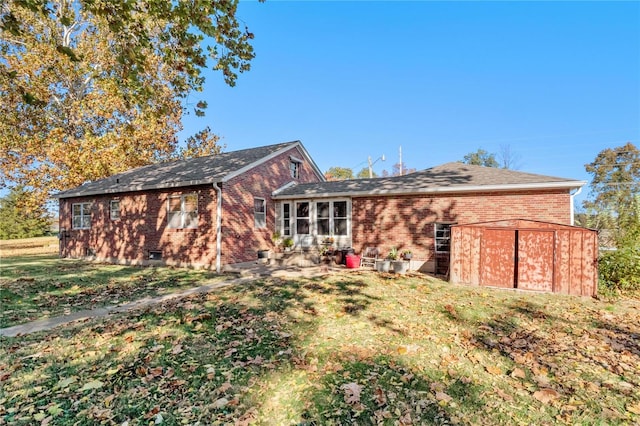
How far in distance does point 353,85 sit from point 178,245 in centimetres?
1563

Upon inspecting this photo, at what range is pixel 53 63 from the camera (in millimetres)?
19438

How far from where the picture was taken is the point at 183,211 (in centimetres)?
1273

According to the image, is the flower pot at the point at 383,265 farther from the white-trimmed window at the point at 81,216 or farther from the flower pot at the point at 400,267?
the white-trimmed window at the point at 81,216

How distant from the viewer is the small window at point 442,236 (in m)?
10.9

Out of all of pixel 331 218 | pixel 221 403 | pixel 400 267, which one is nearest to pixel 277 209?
pixel 331 218

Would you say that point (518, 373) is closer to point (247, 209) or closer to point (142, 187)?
point (247, 209)

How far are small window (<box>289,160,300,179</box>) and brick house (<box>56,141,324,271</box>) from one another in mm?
16

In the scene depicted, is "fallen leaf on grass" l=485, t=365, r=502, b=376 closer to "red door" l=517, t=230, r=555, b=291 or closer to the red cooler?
"red door" l=517, t=230, r=555, b=291

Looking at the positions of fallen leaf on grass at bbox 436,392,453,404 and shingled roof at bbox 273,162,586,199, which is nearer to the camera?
fallen leaf on grass at bbox 436,392,453,404

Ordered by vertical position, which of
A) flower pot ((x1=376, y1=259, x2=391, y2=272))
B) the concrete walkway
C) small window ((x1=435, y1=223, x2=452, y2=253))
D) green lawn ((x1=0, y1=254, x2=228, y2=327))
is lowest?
green lawn ((x1=0, y1=254, x2=228, y2=327))

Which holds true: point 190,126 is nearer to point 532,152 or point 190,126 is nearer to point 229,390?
point 229,390

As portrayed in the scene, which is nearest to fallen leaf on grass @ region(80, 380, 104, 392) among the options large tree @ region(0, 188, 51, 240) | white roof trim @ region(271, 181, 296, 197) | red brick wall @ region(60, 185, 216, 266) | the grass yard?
red brick wall @ region(60, 185, 216, 266)

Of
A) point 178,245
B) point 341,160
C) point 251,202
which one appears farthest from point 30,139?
point 341,160

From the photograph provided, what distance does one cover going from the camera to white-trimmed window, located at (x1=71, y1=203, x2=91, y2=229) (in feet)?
52.9
